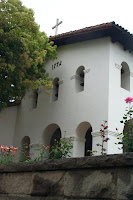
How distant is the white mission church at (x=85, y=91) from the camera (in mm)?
12156

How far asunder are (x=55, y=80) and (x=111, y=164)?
11.9 meters

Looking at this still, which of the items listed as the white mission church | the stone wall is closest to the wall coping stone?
the stone wall

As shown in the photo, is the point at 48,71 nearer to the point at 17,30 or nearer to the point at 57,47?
the point at 57,47

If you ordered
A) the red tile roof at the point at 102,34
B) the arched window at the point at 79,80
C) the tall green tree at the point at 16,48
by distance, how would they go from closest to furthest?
1. the tall green tree at the point at 16,48
2. the red tile roof at the point at 102,34
3. the arched window at the point at 79,80

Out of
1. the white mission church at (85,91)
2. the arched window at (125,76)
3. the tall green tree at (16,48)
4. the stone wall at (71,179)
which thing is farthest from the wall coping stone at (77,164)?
the arched window at (125,76)

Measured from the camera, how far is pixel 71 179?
3660 mm

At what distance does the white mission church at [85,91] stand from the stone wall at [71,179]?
714 cm

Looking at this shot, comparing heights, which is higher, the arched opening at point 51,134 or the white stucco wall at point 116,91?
the white stucco wall at point 116,91

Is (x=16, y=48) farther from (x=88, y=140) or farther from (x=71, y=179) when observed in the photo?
(x=71, y=179)

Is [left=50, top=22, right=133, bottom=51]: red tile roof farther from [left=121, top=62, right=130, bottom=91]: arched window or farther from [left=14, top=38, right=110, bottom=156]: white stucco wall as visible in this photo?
[left=121, top=62, right=130, bottom=91]: arched window

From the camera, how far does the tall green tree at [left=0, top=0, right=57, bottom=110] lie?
1143 cm

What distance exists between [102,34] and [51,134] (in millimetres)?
5226

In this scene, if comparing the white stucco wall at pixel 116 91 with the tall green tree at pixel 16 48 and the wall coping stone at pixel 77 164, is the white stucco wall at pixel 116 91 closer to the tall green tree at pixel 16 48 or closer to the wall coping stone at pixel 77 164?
the tall green tree at pixel 16 48

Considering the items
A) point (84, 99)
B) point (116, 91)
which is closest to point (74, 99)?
point (84, 99)
